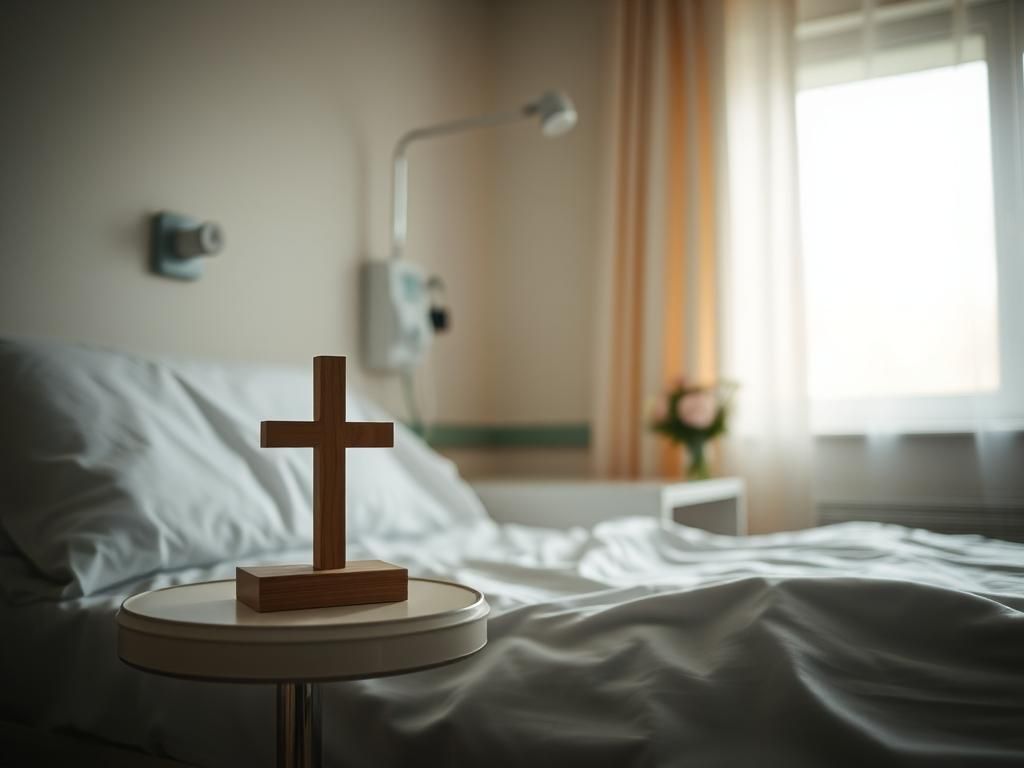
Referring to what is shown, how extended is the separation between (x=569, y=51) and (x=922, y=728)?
290 cm

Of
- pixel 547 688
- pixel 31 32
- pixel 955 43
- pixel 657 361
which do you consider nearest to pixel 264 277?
pixel 31 32

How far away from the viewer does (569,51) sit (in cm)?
320

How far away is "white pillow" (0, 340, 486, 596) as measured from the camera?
118 cm

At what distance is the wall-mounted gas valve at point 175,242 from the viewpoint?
1841mm

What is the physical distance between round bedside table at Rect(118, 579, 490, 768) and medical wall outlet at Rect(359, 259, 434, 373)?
1675mm

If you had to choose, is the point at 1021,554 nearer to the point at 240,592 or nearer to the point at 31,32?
the point at 240,592

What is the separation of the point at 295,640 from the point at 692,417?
2.04 meters

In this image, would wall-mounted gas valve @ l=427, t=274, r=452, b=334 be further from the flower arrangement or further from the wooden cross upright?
the wooden cross upright

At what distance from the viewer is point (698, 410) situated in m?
2.58

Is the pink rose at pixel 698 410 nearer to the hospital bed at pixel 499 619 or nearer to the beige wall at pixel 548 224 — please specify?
the beige wall at pixel 548 224

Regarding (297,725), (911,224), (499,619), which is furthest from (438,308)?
(297,725)

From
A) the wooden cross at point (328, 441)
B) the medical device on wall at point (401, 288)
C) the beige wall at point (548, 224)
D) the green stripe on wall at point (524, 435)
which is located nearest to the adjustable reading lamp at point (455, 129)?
the medical device on wall at point (401, 288)

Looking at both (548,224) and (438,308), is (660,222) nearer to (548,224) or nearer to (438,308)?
(548,224)

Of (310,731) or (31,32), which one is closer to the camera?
(310,731)
